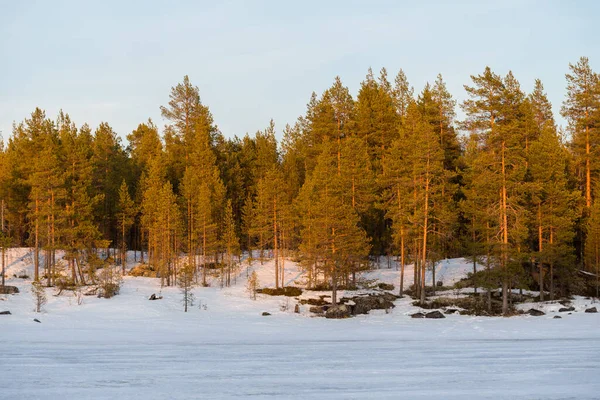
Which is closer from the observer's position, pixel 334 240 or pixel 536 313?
pixel 536 313

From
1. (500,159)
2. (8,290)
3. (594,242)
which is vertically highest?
(500,159)

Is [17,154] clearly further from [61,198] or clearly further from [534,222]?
[534,222]

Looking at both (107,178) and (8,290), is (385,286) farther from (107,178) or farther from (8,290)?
(107,178)

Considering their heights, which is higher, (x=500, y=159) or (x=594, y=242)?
(x=500, y=159)

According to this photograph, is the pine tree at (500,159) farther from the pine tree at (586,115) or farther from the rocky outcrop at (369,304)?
the pine tree at (586,115)

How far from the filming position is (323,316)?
35844 millimetres

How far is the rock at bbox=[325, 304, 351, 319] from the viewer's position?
1380 inches

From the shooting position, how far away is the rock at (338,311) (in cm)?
3506

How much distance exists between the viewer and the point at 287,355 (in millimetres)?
17719

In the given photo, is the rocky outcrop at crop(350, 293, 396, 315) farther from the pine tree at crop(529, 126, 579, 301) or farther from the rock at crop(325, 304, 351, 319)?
the pine tree at crop(529, 126, 579, 301)

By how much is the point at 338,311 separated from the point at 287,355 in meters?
18.2

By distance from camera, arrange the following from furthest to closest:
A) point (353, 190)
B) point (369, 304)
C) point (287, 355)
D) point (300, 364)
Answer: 1. point (353, 190)
2. point (369, 304)
3. point (287, 355)
4. point (300, 364)

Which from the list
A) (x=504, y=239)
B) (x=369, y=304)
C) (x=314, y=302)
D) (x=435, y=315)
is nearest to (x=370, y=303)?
(x=369, y=304)

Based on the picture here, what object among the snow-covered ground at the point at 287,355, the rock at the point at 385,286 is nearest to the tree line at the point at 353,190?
the rock at the point at 385,286
